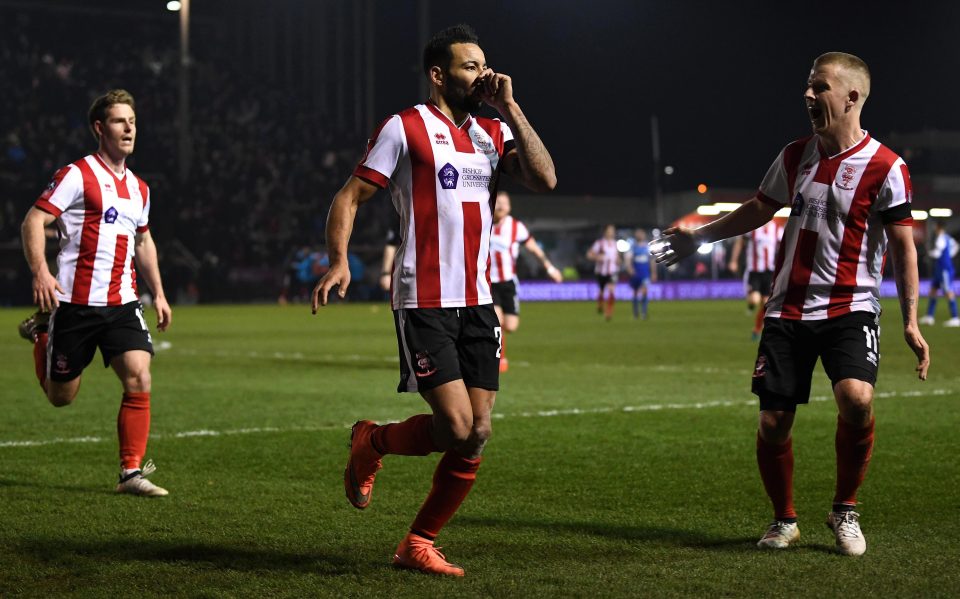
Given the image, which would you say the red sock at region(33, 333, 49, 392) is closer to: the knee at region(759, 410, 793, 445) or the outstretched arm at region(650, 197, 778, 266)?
the outstretched arm at region(650, 197, 778, 266)

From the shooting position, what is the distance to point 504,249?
14703 millimetres

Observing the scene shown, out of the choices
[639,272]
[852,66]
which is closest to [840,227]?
[852,66]

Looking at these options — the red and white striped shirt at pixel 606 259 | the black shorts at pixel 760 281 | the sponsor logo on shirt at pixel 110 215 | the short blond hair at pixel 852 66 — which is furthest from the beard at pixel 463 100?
the red and white striped shirt at pixel 606 259

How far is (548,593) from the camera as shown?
429cm

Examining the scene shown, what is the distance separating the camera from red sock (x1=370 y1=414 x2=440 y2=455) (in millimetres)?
4758

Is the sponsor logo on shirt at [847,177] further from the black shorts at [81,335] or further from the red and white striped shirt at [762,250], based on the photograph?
the red and white striped shirt at [762,250]

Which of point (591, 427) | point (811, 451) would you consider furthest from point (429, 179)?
point (591, 427)

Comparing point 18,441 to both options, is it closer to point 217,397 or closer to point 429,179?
point 217,397

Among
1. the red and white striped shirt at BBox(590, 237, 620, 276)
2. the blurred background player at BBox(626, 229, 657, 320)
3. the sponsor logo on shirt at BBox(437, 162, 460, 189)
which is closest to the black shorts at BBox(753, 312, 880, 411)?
the sponsor logo on shirt at BBox(437, 162, 460, 189)

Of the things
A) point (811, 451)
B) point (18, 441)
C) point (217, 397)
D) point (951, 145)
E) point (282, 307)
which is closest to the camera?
point (811, 451)

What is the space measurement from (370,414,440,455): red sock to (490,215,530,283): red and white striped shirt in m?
9.37

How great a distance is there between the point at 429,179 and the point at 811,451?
4027 mm

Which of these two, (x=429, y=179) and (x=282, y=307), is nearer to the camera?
(x=429, y=179)

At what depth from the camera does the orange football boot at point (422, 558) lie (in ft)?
15.1
